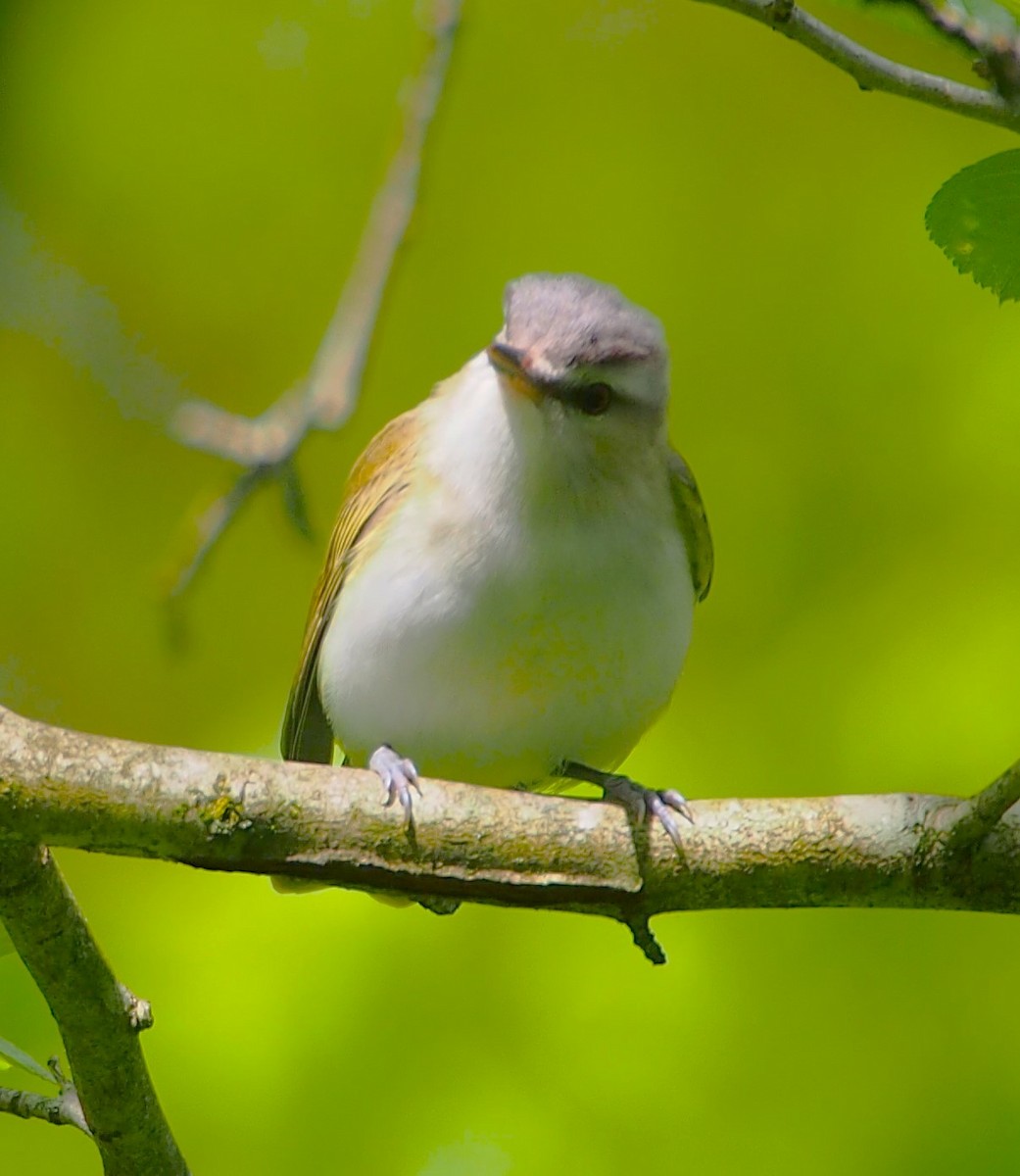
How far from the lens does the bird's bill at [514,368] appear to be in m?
1.29

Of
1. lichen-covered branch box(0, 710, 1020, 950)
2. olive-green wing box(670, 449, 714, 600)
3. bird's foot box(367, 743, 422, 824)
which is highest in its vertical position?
olive-green wing box(670, 449, 714, 600)

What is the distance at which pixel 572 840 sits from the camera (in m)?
1.17

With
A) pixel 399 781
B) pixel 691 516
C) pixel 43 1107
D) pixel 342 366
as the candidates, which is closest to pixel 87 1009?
pixel 43 1107

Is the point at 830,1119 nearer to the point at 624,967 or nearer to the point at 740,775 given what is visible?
the point at 624,967

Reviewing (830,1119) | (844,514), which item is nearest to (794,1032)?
(830,1119)

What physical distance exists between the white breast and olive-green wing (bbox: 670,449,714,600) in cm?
5

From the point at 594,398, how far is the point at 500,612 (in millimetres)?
240

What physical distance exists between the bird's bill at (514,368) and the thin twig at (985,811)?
0.54 metres

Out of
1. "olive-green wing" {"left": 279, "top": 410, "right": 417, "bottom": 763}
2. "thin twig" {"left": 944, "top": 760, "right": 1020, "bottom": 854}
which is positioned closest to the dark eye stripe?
"olive-green wing" {"left": 279, "top": 410, "right": 417, "bottom": 763}

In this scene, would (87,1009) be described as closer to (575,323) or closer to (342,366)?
(575,323)

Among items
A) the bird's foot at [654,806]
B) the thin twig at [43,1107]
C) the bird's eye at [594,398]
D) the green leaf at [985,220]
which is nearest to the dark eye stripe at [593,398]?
the bird's eye at [594,398]

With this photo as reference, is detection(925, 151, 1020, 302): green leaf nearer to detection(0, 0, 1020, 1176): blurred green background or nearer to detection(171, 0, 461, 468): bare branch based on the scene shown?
detection(171, 0, 461, 468): bare branch

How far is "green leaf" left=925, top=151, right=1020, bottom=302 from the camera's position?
0.65 metres

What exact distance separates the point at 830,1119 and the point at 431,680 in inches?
46.9
